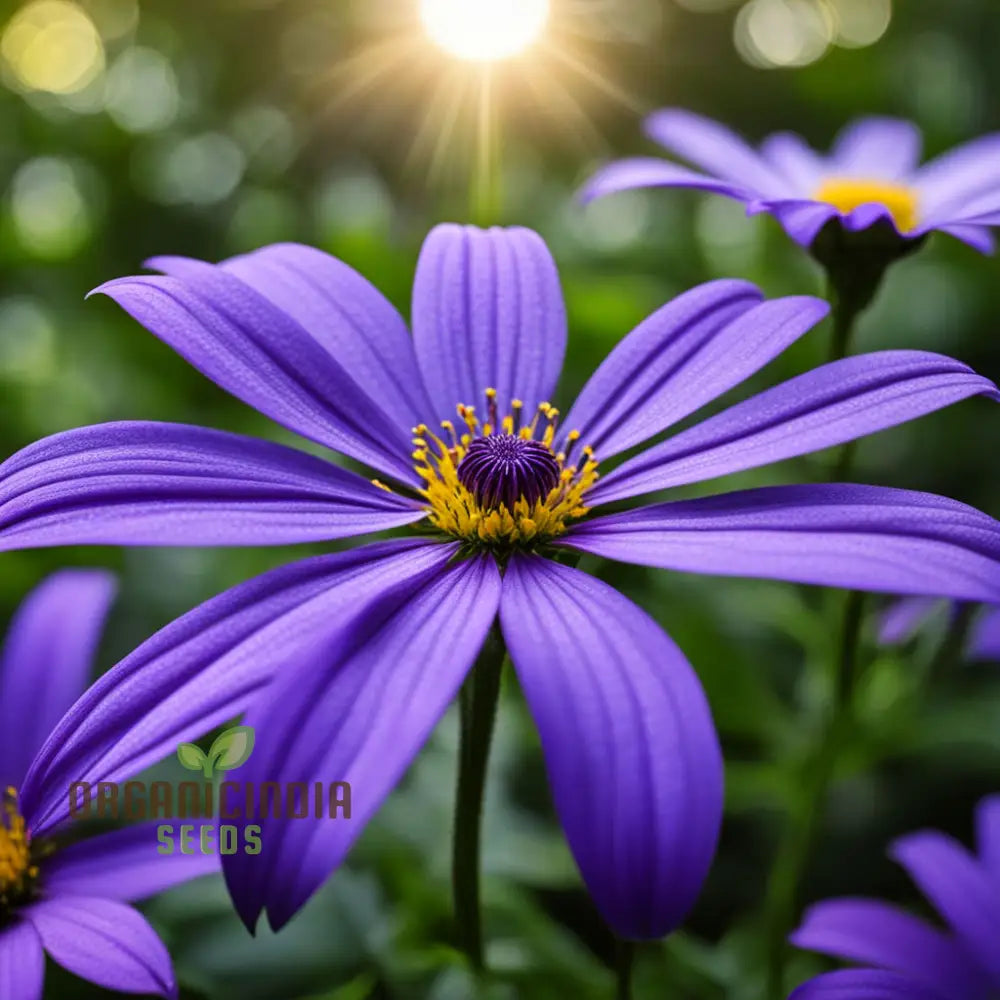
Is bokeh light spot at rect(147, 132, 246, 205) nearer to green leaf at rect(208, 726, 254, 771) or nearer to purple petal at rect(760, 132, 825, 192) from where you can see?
purple petal at rect(760, 132, 825, 192)

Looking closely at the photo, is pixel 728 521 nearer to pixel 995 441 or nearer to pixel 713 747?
pixel 713 747

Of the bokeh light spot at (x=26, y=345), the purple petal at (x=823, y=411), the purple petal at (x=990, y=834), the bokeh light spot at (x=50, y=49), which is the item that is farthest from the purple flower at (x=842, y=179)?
the bokeh light spot at (x=50, y=49)

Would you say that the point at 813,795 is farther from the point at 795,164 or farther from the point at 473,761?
the point at 795,164

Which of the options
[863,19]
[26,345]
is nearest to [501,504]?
[26,345]

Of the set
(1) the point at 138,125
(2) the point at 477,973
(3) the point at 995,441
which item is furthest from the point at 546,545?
(1) the point at 138,125

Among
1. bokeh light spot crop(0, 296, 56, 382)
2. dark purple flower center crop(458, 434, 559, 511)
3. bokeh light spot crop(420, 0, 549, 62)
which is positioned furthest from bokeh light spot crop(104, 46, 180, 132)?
dark purple flower center crop(458, 434, 559, 511)

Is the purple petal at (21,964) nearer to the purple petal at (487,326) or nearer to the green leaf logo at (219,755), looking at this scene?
the green leaf logo at (219,755)
